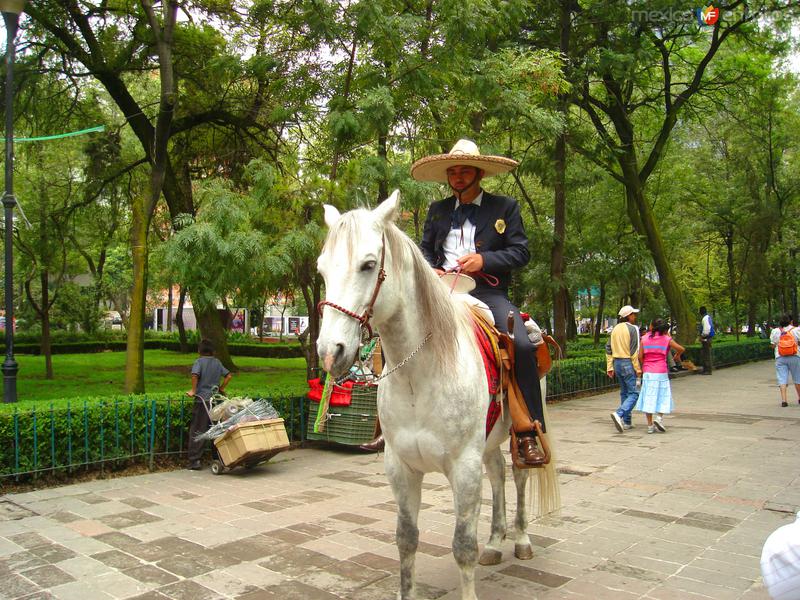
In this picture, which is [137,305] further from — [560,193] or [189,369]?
[189,369]

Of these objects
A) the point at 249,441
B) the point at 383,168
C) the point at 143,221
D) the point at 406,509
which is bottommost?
the point at 249,441

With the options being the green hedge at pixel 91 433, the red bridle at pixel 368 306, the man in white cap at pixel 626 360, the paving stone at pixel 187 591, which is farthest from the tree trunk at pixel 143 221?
the man in white cap at pixel 626 360

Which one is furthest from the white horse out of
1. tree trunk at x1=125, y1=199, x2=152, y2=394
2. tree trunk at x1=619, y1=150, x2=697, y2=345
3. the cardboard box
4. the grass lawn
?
tree trunk at x1=619, y1=150, x2=697, y2=345

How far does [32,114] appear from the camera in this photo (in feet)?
43.8

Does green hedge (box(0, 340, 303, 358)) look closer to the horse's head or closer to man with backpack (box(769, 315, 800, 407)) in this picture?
man with backpack (box(769, 315, 800, 407))

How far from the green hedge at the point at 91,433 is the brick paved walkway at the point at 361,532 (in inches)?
16.0

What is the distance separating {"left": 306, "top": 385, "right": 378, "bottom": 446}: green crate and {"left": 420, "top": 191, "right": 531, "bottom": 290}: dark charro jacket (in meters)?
5.05

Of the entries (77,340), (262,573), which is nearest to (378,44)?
(262,573)

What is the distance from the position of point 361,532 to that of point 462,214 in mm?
3061

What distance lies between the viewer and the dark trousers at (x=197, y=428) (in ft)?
27.1

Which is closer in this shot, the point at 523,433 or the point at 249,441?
the point at 523,433

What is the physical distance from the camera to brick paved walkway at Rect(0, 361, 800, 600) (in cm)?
422

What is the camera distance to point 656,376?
10578 mm

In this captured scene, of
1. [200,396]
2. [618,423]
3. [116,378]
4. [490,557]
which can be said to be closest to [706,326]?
[618,423]
